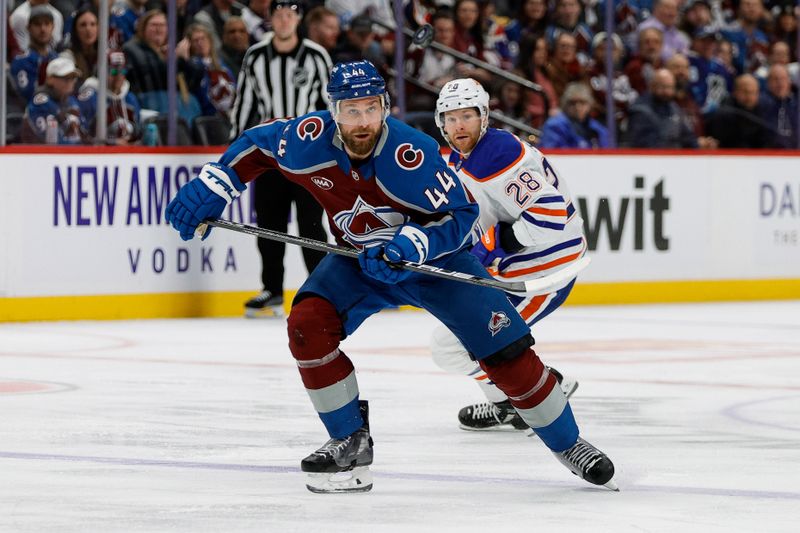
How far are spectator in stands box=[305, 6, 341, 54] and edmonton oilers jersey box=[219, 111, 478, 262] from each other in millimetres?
5363

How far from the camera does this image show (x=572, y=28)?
1072 cm

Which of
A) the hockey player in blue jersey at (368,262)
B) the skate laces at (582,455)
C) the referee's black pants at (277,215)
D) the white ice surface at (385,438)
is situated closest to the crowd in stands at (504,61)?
the referee's black pants at (277,215)

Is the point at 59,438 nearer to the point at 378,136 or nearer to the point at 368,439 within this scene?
the point at 368,439

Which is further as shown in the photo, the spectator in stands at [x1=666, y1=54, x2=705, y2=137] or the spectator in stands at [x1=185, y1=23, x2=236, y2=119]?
the spectator in stands at [x1=666, y1=54, x2=705, y2=137]

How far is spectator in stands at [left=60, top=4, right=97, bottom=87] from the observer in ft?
27.6

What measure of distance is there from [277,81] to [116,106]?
0.85 meters

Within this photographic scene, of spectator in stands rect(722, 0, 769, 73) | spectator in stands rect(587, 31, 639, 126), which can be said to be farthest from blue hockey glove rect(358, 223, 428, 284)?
spectator in stands rect(722, 0, 769, 73)

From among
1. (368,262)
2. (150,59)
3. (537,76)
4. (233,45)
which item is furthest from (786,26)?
(368,262)

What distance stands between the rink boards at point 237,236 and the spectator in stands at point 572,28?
0.82m

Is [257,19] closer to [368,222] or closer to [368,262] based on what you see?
[368,222]

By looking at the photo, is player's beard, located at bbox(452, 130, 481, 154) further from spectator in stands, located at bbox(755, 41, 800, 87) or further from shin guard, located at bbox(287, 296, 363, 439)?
spectator in stands, located at bbox(755, 41, 800, 87)

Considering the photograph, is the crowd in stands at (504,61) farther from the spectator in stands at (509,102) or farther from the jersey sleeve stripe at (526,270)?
the jersey sleeve stripe at (526,270)

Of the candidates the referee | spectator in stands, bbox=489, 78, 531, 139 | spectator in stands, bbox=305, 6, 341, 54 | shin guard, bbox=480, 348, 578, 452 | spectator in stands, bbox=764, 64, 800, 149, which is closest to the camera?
shin guard, bbox=480, 348, 578, 452

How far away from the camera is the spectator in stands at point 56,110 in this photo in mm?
8352
